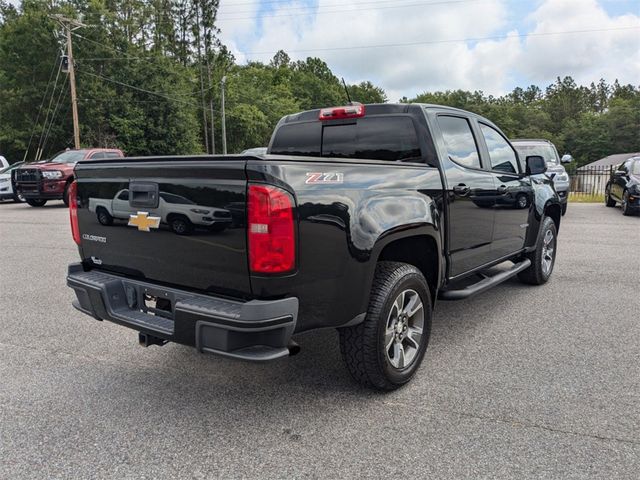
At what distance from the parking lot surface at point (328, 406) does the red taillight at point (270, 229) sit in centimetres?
97

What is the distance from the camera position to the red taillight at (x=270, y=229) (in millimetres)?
2410

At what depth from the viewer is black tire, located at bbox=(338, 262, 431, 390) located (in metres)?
2.92

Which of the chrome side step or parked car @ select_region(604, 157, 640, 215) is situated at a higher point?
parked car @ select_region(604, 157, 640, 215)

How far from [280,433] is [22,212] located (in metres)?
14.7

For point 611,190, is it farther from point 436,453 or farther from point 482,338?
point 436,453

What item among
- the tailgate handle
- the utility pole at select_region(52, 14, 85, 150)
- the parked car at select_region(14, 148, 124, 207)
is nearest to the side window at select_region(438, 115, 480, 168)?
the tailgate handle

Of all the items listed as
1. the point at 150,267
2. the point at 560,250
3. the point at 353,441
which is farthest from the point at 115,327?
the point at 560,250

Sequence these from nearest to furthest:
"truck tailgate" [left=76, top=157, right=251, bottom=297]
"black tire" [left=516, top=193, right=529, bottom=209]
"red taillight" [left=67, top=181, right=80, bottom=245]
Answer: "truck tailgate" [left=76, top=157, right=251, bottom=297], "red taillight" [left=67, top=181, right=80, bottom=245], "black tire" [left=516, top=193, right=529, bottom=209]

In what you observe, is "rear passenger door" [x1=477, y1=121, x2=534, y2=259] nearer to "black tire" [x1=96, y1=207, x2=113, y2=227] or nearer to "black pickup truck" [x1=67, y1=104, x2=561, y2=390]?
"black pickup truck" [x1=67, y1=104, x2=561, y2=390]

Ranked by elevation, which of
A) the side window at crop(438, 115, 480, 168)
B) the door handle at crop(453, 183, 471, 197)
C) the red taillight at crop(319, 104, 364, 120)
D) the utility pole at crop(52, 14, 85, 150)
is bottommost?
the door handle at crop(453, 183, 471, 197)

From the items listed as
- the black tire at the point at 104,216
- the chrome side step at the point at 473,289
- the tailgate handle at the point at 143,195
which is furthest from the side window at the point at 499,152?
the black tire at the point at 104,216

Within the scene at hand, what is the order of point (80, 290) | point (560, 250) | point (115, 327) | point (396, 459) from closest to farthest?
point (396, 459) < point (80, 290) < point (115, 327) < point (560, 250)

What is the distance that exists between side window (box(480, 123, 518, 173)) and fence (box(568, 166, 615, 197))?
17884 mm

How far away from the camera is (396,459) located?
244 centimetres
